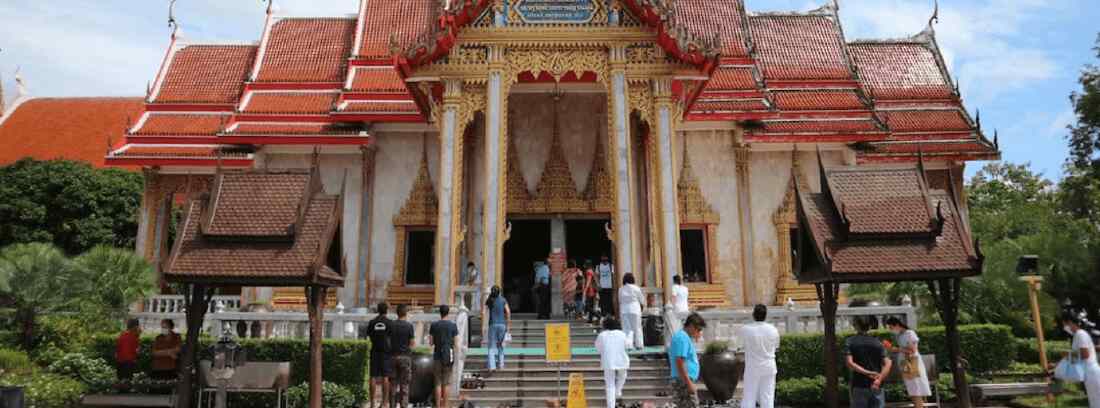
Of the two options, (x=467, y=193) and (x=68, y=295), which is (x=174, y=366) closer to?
(x=68, y=295)

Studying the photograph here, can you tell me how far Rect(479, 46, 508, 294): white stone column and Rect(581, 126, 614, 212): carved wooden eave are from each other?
130 inches

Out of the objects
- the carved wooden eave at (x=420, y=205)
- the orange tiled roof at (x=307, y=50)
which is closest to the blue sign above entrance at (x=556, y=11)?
the carved wooden eave at (x=420, y=205)

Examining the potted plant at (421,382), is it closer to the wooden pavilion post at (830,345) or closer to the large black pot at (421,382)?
the large black pot at (421,382)

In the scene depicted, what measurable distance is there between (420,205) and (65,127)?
70.7ft

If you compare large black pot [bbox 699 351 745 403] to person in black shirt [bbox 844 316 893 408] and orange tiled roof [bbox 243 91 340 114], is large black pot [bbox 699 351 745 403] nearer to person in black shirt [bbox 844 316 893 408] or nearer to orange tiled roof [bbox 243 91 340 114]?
person in black shirt [bbox 844 316 893 408]

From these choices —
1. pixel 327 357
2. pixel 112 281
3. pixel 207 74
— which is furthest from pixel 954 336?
pixel 207 74

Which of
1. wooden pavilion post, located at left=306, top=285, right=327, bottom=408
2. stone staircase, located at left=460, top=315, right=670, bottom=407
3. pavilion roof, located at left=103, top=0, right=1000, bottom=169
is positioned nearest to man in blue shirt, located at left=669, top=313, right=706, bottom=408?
stone staircase, located at left=460, top=315, right=670, bottom=407

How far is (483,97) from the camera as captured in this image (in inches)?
504

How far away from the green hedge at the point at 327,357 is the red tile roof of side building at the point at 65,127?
2173 cm

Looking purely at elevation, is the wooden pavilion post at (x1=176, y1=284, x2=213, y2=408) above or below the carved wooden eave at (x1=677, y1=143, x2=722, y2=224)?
below

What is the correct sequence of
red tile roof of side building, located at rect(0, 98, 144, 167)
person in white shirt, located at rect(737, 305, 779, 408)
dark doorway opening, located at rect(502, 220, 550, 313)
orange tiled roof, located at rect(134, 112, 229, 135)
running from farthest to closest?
red tile roof of side building, located at rect(0, 98, 144, 167), orange tiled roof, located at rect(134, 112, 229, 135), dark doorway opening, located at rect(502, 220, 550, 313), person in white shirt, located at rect(737, 305, 779, 408)

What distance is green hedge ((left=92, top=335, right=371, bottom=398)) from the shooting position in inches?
377

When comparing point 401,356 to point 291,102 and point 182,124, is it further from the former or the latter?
point 182,124

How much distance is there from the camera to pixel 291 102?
17141mm
